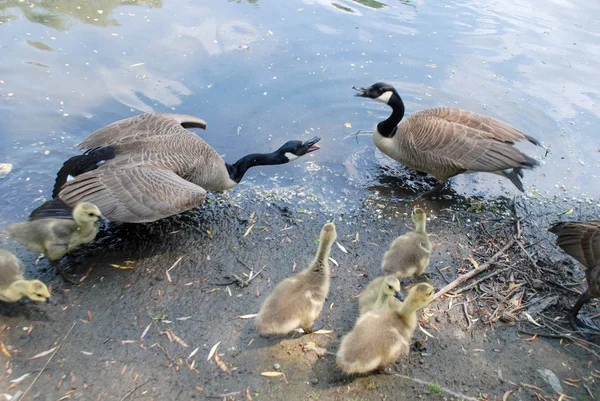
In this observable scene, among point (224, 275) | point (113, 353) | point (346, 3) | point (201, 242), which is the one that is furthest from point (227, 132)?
point (346, 3)

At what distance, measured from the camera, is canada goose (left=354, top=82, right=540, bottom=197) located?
5.87m

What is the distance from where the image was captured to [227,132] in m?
6.86

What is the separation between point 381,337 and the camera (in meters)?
3.44

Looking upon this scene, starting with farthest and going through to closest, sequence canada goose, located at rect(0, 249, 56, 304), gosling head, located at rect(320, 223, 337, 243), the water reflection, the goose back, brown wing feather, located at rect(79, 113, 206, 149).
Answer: the water reflection → the goose back → brown wing feather, located at rect(79, 113, 206, 149) → gosling head, located at rect(320, 223, 337, 243) → canada goose, located at rect(0, 249, 56, 304)

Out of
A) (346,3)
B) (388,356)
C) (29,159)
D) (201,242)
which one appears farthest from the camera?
(346,3)

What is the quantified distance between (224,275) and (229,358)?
41.5 inches

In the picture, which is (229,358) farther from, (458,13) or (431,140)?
(458,13)

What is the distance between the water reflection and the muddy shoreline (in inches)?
225

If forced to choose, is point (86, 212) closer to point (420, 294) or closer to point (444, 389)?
point (420, 294)

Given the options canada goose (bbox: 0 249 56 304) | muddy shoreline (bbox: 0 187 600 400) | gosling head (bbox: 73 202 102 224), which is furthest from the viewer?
gosling head (bbox: 73 202 102 224)

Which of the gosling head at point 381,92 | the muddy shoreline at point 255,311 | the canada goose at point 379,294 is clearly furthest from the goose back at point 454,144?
the canada goose at point 379,294

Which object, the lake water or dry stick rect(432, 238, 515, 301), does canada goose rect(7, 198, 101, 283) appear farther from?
dry stick rect(432, 238, 515, 301)

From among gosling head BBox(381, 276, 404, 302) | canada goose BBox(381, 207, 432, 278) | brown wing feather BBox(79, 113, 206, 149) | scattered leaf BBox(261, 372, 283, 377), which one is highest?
brown wing feather BBox(79, 113, 206, 149)

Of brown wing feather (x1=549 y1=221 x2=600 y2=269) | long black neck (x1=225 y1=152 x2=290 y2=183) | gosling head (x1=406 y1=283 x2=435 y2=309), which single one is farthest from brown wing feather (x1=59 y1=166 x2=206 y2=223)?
brown wing feather (x1=549 y1=221 x2=600 y2=269)
